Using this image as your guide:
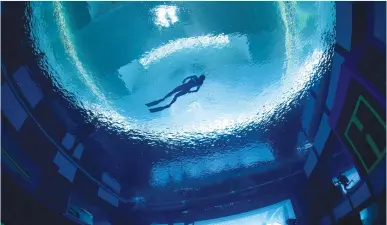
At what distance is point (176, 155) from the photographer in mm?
1705

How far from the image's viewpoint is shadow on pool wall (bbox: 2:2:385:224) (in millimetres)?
1180

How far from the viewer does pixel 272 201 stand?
5.60ft

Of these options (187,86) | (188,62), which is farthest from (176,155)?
(188,62)

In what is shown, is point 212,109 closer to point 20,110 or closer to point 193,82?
point 193,82

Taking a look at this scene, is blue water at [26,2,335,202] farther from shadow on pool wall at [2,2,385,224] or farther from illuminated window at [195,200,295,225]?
illuminated window at [195,200,295,225]

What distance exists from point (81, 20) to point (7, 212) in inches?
42.4

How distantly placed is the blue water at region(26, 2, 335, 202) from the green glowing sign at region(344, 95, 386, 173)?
256 mm

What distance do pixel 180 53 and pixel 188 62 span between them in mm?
62

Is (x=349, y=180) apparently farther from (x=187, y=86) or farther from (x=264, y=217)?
(x=187, y=86)

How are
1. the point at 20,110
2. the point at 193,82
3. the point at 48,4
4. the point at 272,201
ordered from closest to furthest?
the point at 48,4 → the point at 20,110 → the point at 193,82 → the point at 272,201

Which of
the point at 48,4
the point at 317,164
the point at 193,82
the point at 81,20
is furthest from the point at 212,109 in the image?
the point at 48,4

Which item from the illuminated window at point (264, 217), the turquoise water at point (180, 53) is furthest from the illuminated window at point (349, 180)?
the turquoise water at point (180, 53)

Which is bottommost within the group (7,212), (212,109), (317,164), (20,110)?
(7,212)

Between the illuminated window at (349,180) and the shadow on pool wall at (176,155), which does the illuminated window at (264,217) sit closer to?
the shadow on pool wall at (176,155)
